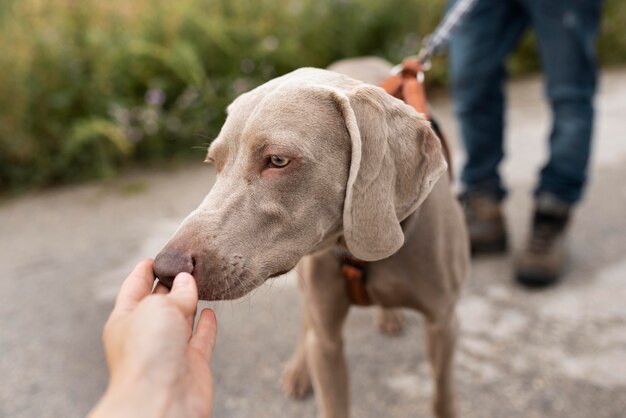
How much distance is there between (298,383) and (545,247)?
166 centimetres

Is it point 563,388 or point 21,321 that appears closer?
point 563,388

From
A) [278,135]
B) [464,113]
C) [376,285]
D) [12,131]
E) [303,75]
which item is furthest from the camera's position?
[12,131]

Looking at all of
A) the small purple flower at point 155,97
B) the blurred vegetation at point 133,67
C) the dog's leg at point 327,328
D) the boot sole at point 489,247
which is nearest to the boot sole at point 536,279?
the boot sole at point 489,247

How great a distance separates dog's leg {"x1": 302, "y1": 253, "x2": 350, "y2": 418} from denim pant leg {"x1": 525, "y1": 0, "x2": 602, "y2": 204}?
5.98 ft

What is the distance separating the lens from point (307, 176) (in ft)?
5.53

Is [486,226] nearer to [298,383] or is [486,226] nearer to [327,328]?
[298,383]

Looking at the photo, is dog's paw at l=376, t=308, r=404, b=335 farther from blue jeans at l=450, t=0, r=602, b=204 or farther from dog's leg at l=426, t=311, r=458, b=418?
blue jeans at l=450, t=0, r=602, b=204

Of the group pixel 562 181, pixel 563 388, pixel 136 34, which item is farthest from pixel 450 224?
pixel 136 34

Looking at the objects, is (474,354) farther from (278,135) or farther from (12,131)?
(12,131)

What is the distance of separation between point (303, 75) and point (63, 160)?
383 cm

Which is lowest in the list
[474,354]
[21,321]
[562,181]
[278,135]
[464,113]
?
[21,321]

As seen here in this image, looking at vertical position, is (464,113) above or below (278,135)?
below

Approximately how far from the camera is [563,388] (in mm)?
2572

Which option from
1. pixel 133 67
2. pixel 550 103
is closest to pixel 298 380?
pixel 550 103
